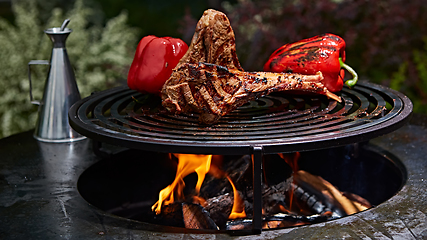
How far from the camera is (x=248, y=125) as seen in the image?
2.10 meters

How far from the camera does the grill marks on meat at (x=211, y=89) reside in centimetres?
205

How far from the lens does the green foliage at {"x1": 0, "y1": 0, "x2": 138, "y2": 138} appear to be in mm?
5473

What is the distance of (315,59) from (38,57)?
4296 millimetres

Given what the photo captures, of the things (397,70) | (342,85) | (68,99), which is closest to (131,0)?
(397,70)

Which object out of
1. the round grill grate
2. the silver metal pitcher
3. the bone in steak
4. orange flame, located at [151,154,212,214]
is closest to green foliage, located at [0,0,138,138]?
the silver metal pitcher

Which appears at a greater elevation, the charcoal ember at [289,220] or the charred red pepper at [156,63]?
the charred red pepper at [156,63]

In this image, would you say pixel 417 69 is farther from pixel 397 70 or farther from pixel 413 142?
pixel 413 142

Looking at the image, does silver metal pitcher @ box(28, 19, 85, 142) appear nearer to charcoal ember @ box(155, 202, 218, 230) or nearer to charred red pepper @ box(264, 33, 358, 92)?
charcoal ember @ box(155, 202, 218, 230)

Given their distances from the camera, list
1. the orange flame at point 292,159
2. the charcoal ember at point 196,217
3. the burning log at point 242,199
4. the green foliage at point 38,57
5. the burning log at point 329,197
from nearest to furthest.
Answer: the charcoal ember at point 196,217
the burning log at point 242,199
the burning log at point 329,197
the orange flame at point 292,159
the green foliage at point 38,57

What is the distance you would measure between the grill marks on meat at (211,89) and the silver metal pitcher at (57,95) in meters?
1.12

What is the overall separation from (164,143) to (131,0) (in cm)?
798

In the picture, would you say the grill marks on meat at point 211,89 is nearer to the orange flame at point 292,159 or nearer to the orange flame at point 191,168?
the orange flame at point 191,168

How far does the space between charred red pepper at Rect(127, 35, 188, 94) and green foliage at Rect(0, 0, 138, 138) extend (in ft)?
10.4

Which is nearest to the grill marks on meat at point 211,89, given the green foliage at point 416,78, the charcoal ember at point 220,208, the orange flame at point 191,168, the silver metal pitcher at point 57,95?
the orange flame at point 191,168
